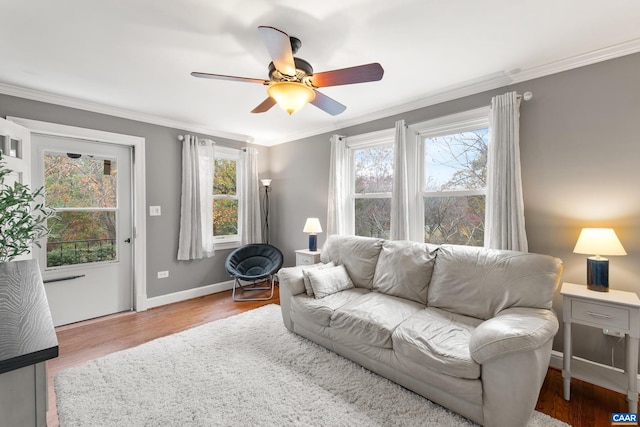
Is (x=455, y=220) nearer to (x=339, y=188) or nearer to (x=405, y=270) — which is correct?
(x=405, y=270)

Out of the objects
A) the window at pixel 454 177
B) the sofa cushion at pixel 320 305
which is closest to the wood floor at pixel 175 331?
the sofa cushion at pixel 320 305

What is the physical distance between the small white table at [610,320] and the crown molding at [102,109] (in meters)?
4.55

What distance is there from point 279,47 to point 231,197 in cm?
332

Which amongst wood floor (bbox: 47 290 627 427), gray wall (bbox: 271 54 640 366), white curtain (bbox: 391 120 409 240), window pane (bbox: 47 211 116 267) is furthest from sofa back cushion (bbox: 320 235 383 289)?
window pane (bbox: 47 211 116 267)

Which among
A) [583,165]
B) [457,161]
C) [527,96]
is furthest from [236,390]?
[527,96]

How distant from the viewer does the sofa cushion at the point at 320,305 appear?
97.2 inches

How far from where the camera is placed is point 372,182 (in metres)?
3.75

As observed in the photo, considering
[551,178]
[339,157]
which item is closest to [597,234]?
[551,178]

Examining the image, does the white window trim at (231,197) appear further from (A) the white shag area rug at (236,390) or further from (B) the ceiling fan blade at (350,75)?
(B) the ceiling fan blade at (350,75)

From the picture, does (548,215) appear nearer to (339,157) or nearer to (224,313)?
(339,157)

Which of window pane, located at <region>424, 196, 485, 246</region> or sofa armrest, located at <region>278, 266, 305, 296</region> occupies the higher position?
window pane, located at <region>424, 196, 485, 246</region>

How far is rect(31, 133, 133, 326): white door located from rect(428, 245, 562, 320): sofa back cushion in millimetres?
3740

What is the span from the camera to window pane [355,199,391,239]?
3.60 metres

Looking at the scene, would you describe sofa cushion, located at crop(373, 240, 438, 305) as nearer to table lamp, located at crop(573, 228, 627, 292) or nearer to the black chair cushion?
table lamp, located at crop(573, 228, 627, 292)
